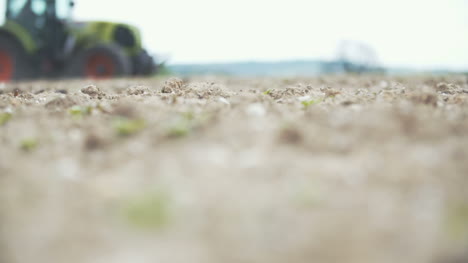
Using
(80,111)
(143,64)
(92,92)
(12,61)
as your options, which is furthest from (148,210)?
(143,64)

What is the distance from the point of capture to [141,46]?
1131cm

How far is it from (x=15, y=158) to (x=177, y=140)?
29.7 inches

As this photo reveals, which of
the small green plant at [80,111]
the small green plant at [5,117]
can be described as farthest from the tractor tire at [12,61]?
the small green plant at [80,111]

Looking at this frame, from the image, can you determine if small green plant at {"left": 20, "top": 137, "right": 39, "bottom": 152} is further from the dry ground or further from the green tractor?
the green tractor

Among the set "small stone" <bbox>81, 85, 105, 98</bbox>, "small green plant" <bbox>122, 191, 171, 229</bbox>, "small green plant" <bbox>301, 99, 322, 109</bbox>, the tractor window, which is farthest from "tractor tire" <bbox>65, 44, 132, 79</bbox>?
"small green plant" <bbox>122, 191, 171, 229</bbox>

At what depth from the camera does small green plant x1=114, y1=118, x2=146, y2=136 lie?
234 centimetres

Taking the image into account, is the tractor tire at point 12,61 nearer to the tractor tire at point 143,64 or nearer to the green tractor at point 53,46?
the green tractor at point 53,46

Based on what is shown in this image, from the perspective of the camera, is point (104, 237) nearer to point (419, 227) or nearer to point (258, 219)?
point (258, 219)

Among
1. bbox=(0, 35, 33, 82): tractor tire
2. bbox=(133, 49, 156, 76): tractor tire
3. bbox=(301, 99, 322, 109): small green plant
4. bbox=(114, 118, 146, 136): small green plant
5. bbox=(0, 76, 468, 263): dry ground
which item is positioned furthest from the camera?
bbox=(133, 49, 156, 76): tractor tire

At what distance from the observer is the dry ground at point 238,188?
144 cm

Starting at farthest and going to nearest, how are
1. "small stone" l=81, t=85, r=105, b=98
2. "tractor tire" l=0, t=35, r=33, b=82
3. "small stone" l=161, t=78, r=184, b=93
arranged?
"tractor tire" l=0, t=35, r=33, b=82 < "small stone" l=81, t=85, r=105, b=98 < "small stone" l=161, t=78, r=184, b=93

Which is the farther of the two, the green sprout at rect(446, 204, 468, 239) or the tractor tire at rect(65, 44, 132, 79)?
the tractor tire at rect(65, 44, 132, 79)

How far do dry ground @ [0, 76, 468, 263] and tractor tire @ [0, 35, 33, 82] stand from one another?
26.5 feet

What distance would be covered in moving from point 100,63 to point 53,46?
1.03 m
